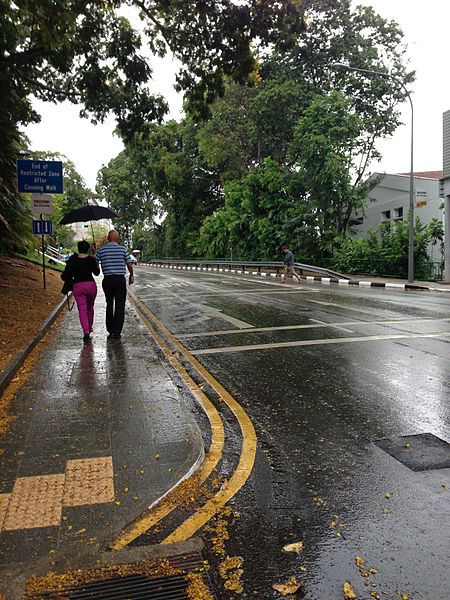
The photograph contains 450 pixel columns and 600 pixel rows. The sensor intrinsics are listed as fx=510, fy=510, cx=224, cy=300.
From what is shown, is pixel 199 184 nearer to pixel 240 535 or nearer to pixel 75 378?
pixel 75 378

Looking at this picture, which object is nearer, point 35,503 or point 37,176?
point 35,503

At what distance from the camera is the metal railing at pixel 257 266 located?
29.3m

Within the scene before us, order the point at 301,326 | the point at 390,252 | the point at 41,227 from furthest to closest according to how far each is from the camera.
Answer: the point at 390,252, the point at 41,227, the point at 301,326

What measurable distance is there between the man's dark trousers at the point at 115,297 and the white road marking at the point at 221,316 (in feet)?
8.66

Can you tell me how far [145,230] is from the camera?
231 feet

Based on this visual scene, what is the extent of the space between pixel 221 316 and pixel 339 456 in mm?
8336

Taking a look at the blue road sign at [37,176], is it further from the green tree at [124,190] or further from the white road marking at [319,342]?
the green tree at [124,190]

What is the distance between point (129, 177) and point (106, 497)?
6818 cm

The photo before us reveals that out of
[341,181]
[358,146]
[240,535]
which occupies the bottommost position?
[240,535]

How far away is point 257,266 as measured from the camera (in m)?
38.6

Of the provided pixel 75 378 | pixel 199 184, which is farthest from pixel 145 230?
pixel 75 378

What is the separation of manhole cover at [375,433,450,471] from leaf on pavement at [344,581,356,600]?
5.00 feet

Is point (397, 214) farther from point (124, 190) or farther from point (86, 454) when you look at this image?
point (124, 190)

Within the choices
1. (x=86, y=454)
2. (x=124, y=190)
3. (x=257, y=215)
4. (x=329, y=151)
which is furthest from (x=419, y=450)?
(x=124, y=190)
